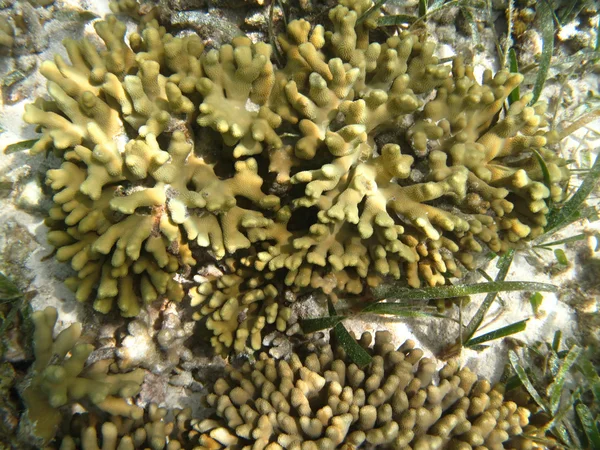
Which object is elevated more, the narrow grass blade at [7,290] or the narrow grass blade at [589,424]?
the narrow grass blade at [589,424]

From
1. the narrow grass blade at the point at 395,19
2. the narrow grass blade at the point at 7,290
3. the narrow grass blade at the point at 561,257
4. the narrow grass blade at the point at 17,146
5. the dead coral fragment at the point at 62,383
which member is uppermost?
the narrow grass blade at the point at 395,19

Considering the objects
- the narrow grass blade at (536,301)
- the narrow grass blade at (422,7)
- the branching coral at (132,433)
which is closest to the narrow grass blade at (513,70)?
the narrow grass blade at (422,7)

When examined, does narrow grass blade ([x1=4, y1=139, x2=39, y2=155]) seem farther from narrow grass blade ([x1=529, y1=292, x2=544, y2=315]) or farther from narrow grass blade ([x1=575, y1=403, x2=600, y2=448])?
narrow grass blade ([x1=575, y1=403, x2=600, y2=448])

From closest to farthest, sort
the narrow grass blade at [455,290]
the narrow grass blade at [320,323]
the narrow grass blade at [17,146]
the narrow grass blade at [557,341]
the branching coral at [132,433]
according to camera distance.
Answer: the branching coral at [132,433]
the narrow grass blade at [455,290]
the narrow grass blade at [320,323]
the narrow grass blade at [17,146]
the narrow grass blade at [557,341]

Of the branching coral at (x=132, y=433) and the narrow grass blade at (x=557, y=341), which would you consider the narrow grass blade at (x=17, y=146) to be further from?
the narrow grass blade at (x=557, y=341)

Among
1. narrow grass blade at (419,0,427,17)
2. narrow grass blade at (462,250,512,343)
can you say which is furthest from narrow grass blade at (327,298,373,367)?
narrow grass blade at (419,0,427,17)

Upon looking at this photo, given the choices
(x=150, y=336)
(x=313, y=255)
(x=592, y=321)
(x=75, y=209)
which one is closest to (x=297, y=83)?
(x=313, y=255)

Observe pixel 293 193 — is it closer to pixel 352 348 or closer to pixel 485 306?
pixel 352 348

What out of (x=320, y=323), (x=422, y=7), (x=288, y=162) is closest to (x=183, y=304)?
(x=320, y=323)
